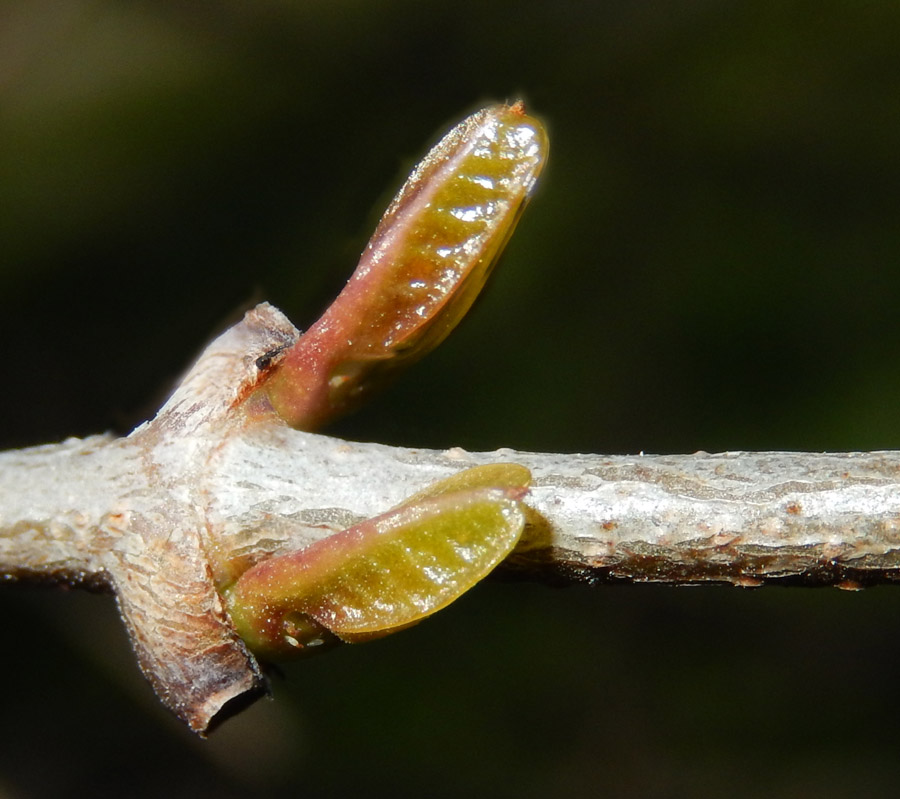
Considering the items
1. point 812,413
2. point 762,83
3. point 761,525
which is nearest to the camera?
point 761,525

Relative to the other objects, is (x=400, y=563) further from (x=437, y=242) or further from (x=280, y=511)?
(x=437, y=242)

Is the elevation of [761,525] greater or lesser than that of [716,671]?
greater

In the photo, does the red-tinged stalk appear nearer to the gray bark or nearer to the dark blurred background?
the gray bark

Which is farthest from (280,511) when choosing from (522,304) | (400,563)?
(522,304)

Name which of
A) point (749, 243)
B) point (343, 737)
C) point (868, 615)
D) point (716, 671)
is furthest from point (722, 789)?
point (749, 243)

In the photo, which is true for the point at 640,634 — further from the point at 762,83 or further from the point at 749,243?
the point at 762,83

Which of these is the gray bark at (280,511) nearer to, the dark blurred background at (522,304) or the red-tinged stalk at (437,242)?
the red-tinged stalk at (437,242)
